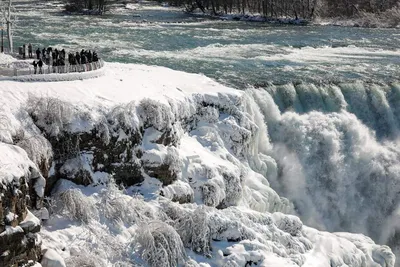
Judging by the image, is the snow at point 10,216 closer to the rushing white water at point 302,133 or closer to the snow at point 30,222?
the snow at point 30,222

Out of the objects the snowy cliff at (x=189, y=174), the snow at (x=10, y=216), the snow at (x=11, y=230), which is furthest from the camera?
the snowy cliff at (x=189, y=174)

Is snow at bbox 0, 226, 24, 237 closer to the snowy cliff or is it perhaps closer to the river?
the snowy cliff

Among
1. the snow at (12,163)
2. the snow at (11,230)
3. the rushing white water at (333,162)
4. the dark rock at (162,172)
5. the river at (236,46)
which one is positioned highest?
the river at (236,46)

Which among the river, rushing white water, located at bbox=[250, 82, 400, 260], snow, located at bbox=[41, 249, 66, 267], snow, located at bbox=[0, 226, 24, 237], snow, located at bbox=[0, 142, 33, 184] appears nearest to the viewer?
snow, located at bbox=[0, 226, 24, 237]

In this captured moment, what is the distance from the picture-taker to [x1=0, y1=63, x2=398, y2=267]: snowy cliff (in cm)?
1831

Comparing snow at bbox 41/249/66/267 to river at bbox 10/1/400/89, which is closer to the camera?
snow at bbox 41/249/66/267

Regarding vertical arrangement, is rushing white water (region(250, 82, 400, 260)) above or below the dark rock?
below

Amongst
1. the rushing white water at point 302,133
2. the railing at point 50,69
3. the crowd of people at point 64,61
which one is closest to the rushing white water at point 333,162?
the rushing white water at point 302,133

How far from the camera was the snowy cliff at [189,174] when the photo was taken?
60.1 feet

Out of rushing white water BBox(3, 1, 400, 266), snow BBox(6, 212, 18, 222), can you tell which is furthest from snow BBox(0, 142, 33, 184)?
rushing white water BBox(3, 1, 400, 266)

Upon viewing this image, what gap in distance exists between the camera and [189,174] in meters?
22.0

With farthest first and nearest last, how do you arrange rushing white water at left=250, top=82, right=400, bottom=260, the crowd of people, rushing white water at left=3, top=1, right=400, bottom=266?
rushing white water at left=250, top=82, right=400, bottom=260, rushing white water at left=3, top=1, right=400, bottom=266, the crowd of people

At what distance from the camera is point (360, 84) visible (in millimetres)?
34156

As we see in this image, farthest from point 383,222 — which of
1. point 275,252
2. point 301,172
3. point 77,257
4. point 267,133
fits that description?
point 77,257
